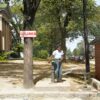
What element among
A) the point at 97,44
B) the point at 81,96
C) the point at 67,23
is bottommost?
the point at 81,96

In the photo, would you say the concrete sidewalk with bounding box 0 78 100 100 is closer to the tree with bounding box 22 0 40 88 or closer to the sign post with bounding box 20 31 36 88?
the sign post with bounding box 20 31 36 88

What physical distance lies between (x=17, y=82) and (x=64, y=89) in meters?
3.57

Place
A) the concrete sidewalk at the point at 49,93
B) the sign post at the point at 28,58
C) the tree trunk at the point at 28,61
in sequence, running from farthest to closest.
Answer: the tree trunk at the point at 28,61, the sign post at the point at 28,58, the concrete sidewalk at the point at 49,93

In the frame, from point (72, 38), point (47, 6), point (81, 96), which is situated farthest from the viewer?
point (72, 38)

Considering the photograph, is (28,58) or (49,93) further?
(28,58)

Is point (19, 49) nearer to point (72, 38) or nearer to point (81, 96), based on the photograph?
point (72, 38)

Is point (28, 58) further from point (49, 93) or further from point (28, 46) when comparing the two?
point (49, 93)

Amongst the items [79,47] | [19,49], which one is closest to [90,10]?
[19,49]

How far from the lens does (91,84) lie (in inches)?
772

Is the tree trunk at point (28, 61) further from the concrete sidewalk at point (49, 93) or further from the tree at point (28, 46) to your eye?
the concrete sidewalk at point (49, 93)

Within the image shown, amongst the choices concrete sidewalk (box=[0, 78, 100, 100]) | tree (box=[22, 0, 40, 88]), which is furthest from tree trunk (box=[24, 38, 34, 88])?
concrete sidewalk (box=[0, 78, 100, 100])

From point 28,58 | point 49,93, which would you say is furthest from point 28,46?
point 49,93

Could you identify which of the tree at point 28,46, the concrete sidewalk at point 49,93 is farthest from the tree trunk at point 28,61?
the concrete sidewalk at point 49,93

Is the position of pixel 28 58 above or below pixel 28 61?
above
